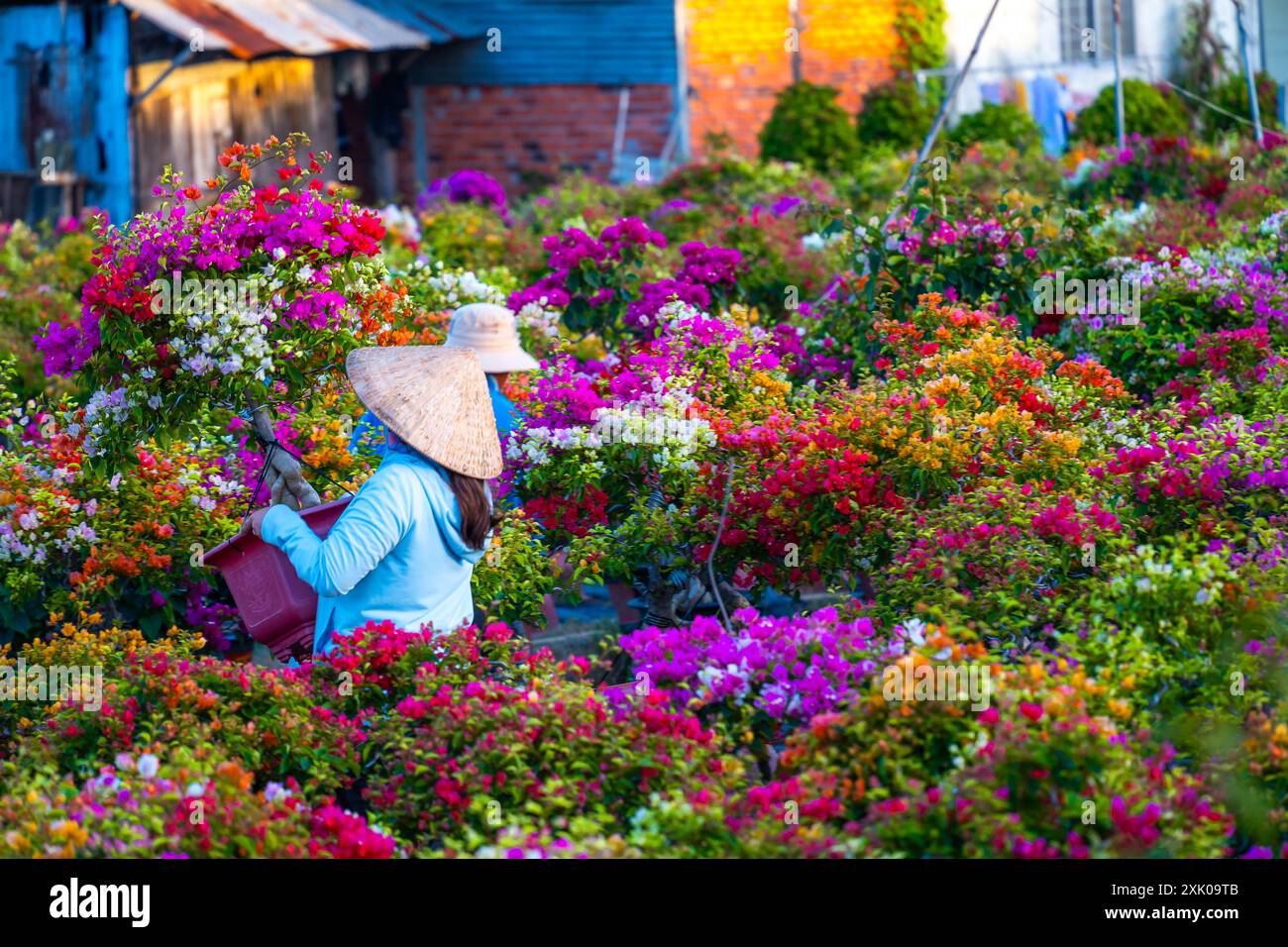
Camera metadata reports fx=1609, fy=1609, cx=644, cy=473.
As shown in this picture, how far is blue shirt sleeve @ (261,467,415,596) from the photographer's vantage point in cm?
436

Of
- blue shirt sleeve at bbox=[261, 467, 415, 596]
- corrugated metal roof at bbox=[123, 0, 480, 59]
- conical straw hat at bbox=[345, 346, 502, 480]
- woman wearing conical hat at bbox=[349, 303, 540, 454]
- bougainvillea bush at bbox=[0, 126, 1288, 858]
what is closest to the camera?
bougainvillea bush at bbox=[0, 126, 1288, 858]

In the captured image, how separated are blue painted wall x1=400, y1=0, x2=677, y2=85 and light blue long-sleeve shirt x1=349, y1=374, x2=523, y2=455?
44.7 feet

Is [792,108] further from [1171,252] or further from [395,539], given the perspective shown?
[395,539]

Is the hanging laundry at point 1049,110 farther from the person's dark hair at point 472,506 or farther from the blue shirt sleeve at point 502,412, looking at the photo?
the person's dark hair at point 472,506

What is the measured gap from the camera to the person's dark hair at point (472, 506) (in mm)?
4559

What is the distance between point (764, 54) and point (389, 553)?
1612 centimetres

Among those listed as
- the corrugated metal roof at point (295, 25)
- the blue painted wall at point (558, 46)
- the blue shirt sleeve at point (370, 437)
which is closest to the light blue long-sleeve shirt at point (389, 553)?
the blue shirt sleeve at point (370, 437)

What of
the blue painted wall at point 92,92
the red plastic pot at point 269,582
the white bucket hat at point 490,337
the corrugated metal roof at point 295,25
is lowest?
the red plastic pot at point 269,582

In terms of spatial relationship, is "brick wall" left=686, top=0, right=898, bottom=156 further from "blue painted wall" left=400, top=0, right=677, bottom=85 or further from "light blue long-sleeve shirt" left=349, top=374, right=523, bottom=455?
"light blue long-sleeve shirt" left=349, top=374, right=523, bottom=455

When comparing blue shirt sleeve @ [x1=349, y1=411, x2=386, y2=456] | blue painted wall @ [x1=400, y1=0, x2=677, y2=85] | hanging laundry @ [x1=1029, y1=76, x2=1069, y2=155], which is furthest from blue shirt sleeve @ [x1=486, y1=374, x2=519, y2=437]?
blue painted wall @ [x1=400, y1=0, x2=677, y2=85]

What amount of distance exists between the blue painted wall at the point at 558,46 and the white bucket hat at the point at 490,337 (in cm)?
1347

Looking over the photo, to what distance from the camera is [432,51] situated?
20297 mm

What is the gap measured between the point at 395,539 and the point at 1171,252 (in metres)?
5.01
